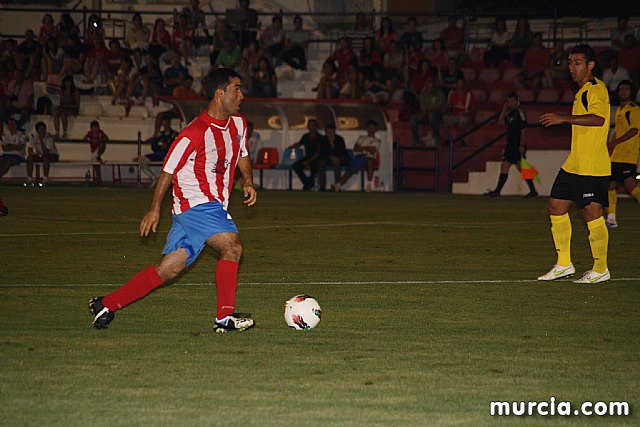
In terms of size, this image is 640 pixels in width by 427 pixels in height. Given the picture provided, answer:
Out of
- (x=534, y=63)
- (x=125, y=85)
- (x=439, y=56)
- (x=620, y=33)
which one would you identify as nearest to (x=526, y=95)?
(x=534, y=63)

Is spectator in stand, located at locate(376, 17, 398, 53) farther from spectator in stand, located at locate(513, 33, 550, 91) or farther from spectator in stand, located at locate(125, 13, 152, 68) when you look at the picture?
spectator in stand, located at locate(125, 13, 152, 68)

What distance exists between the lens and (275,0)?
118 feet

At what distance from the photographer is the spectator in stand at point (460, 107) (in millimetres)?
29672

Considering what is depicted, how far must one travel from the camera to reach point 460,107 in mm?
29719

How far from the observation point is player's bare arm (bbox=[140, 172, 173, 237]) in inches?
302

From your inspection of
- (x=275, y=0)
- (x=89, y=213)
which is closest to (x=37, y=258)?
(x=89, y=213)

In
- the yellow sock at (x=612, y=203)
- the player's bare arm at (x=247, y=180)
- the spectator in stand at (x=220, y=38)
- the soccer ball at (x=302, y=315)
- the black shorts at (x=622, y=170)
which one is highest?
the spectator in stand at (x=220, y=38)

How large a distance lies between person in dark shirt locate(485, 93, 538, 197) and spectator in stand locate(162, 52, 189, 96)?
10276 mm

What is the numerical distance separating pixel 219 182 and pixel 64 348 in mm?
1704

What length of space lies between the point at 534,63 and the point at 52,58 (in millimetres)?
14142

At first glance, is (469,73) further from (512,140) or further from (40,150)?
(40,150)

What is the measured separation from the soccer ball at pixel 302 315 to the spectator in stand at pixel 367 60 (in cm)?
2391

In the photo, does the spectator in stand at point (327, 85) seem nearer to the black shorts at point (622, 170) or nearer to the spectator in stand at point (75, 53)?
the spectator in stand at point (75, 53)

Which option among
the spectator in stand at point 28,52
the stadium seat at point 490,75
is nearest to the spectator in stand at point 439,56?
the stadium seat at point 490,75
